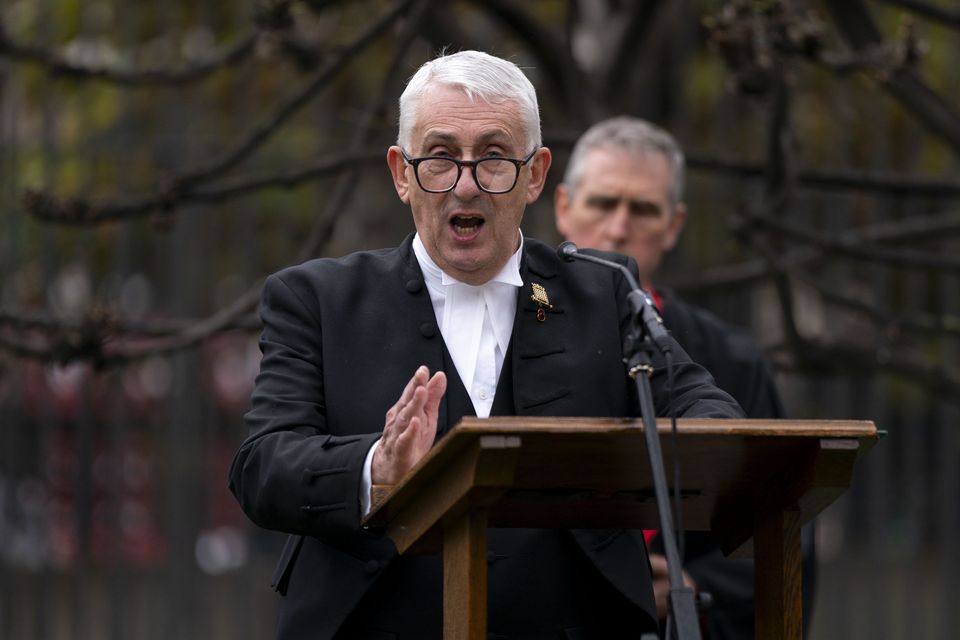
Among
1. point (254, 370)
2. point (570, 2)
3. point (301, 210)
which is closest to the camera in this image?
point (570, 2)

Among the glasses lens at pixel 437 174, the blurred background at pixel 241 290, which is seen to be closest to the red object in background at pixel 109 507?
the blurred background at pixel 241 290

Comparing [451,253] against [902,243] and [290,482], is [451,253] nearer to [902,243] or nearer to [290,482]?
[290,482]

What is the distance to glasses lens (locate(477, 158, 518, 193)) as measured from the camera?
3176 millimetres

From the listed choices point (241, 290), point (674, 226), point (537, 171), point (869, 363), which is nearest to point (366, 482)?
point (537, 171)

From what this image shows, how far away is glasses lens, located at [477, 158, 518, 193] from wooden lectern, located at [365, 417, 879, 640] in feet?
2.16

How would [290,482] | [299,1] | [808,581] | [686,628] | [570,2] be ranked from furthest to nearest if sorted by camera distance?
[570,2]
[299,1]
[808,581]
[290,482]
[686,628]

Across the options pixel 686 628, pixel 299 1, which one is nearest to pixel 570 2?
pixel 299 1

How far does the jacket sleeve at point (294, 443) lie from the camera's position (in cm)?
290

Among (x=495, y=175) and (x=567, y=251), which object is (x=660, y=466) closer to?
(x=567, y=251)

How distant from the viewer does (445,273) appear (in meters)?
3.30

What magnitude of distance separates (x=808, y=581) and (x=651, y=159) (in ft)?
4.47

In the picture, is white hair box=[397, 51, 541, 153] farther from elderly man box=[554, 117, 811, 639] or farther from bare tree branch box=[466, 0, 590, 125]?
bare tree branch box=[466, 0, 590, 125]

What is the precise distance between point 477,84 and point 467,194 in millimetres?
213

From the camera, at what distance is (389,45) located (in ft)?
33.4
